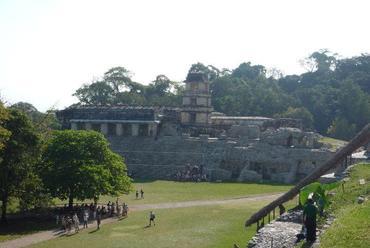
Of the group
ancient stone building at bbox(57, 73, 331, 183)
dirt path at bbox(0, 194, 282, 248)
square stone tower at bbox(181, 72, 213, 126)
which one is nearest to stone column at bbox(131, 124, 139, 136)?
ancient stone building at bbox(57, 73, 331, 183)

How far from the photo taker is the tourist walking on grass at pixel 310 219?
39.0 feet

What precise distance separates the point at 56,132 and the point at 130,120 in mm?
28412

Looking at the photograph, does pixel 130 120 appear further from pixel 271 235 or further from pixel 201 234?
pixel 271 235

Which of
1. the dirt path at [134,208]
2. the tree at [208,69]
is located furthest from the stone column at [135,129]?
the tree at [208,69]

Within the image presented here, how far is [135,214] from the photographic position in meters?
30.9

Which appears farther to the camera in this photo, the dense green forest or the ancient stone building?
the dense green forest

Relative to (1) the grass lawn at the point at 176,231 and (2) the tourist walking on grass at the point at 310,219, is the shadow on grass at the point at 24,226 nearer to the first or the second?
(1) the grass lawn at the point at 176,231

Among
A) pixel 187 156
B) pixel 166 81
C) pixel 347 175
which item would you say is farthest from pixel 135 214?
pixel 166 81

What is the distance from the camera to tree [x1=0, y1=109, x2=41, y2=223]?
28.0m

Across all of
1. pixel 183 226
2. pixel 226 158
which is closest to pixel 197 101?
pixel 226 158

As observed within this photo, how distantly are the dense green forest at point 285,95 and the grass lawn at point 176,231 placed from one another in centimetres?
4635

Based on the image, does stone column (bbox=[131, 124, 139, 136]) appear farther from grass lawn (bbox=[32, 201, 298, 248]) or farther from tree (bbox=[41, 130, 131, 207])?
grass lawn (bbox=[32, 201, 298, 248])

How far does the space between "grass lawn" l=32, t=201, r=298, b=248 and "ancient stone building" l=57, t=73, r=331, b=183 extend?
1890 centimetres

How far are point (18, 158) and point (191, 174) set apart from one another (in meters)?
23.0
